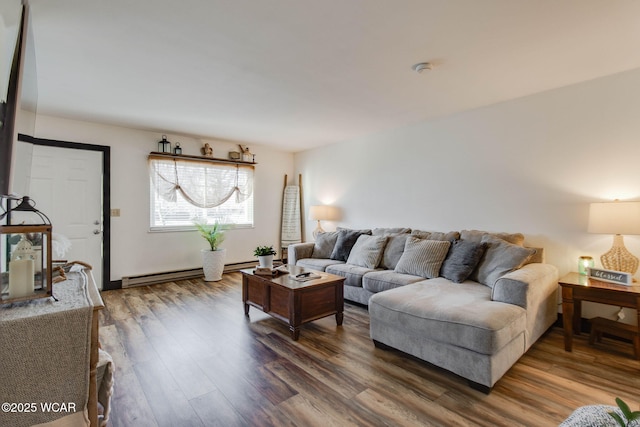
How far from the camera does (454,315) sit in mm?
2094

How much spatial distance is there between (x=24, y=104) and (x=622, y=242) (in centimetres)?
434

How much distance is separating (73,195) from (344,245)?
11.9 feet

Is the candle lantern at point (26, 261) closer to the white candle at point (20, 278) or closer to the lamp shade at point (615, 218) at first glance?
the white candle at point (20, 278)

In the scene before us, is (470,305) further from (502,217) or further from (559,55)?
(559,55)

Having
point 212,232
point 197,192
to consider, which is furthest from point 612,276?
point 197,192

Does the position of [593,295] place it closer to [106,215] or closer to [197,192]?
[197,192]

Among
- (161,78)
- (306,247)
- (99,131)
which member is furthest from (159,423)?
(99,131)

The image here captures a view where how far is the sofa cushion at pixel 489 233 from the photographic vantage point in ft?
10.5

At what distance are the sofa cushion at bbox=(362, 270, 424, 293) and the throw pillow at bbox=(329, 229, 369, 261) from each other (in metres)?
0.75

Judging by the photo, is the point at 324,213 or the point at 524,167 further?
the point at 324,213

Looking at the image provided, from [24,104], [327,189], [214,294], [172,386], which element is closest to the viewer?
[24,104]

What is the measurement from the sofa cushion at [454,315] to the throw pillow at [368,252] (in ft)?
3.41

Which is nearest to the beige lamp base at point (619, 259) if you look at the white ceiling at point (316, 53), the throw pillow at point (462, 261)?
the throw pillow at point (462, 261)

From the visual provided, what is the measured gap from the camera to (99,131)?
168 inches
